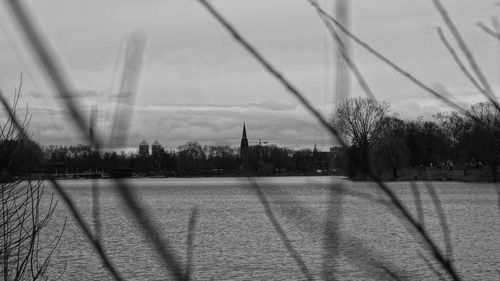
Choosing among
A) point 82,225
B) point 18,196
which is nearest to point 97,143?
point 82,225

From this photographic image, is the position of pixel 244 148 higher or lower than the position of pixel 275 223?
higher

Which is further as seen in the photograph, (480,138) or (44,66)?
(480,138)

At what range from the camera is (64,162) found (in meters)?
1.18

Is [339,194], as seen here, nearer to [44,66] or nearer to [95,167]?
[95,167]

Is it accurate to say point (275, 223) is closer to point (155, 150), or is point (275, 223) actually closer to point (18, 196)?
point (155, 150)

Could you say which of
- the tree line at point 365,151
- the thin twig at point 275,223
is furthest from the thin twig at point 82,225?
the thin twig at point 275,223

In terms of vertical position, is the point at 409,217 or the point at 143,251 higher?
the point at 409,217

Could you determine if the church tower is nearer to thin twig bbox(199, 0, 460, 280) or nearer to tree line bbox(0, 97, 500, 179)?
tree line bbox(0, 97, 500, 179)

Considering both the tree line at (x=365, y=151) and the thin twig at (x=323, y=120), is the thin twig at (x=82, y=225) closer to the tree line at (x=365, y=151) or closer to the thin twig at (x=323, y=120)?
the tree line at (x=365, y=151)

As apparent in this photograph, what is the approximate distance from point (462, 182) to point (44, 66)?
104 m

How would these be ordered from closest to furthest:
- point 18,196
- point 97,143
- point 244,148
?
point 97,143, point 244,148, point 18,196

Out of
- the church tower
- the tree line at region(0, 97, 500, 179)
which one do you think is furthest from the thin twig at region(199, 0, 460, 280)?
the church tower

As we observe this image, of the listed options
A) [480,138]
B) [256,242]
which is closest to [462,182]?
[256,242]

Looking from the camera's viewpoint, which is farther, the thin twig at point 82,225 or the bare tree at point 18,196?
the bare tree at point 18,196
